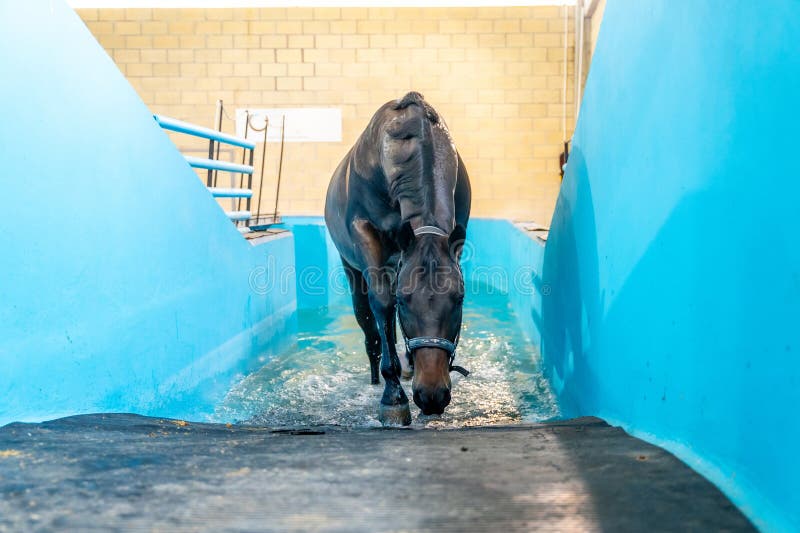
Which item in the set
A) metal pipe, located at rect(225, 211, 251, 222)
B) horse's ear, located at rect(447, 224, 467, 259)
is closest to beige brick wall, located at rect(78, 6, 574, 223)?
metal pipe, located at rect(225, 211, 251, 222)

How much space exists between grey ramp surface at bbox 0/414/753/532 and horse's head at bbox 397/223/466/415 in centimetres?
52

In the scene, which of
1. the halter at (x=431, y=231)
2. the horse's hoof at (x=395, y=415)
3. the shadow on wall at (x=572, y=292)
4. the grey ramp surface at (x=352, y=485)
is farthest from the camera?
the horse's hoof at (x=395, y=415)

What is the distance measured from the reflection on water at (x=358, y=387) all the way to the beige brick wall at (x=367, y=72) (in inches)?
188

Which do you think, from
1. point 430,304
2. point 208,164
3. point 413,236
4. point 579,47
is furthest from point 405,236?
point 579,47

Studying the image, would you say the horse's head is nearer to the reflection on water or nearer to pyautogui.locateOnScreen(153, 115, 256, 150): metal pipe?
the reflection on water

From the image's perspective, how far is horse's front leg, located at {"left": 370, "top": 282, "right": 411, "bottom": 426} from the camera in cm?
264

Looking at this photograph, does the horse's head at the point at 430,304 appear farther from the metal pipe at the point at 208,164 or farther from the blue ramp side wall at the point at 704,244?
the metal pipe at the point at 208,164

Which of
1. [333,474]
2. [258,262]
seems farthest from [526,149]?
[333,474]

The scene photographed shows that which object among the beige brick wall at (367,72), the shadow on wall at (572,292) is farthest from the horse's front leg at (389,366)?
the beige brick wall at (367,72)

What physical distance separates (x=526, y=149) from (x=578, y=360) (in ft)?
23.3

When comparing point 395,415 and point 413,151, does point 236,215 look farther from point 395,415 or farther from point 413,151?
point 413,151

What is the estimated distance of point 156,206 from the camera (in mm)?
2633

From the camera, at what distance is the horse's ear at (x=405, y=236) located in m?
2.18

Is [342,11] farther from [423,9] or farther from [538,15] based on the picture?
[538,15]
